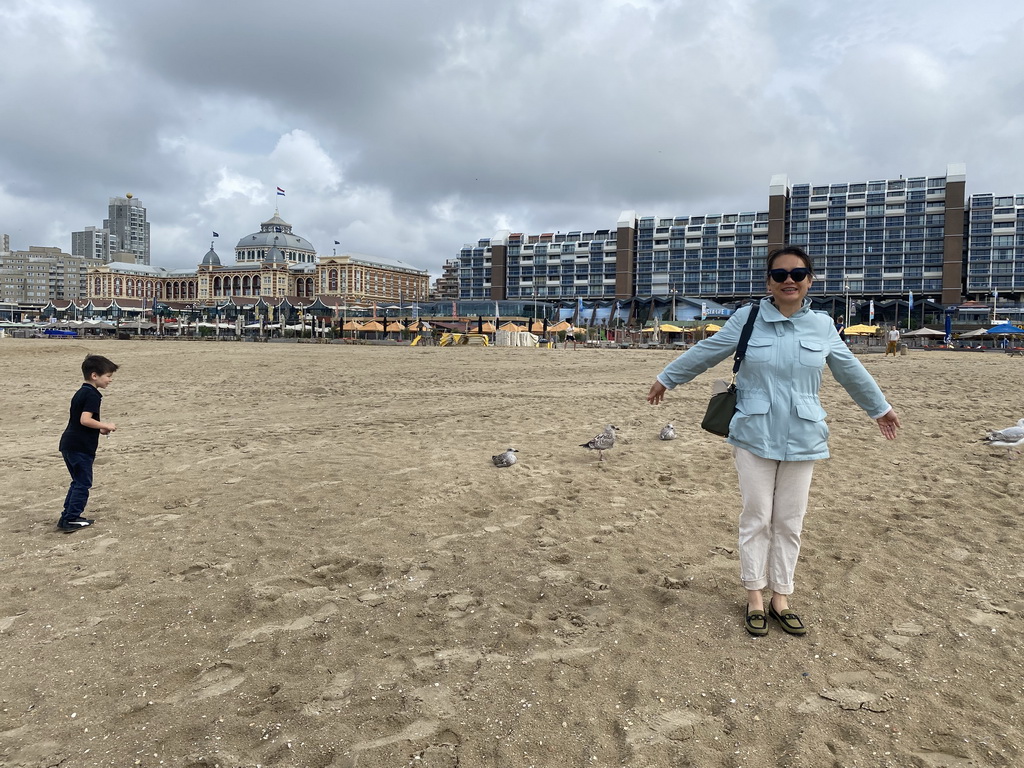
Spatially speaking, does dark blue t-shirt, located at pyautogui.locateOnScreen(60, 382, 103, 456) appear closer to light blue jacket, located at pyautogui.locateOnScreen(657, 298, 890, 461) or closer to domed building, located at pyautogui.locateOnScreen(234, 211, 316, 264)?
light blue jacket, located at pyautogui.locateOnScreen(657, 298, 890, 461)

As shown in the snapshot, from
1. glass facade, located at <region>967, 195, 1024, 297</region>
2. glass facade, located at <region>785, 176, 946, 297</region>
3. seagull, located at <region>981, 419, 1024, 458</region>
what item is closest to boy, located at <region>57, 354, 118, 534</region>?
seagull, located at <region>981, 419, 1024, 458</region>

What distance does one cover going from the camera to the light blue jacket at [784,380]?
130 inches

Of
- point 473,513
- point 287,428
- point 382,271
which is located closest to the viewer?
point 473,513

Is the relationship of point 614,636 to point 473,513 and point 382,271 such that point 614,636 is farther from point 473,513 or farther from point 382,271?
point 382,271

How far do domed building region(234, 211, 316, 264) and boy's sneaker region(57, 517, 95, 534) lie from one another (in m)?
143

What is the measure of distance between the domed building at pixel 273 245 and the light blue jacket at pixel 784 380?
146m

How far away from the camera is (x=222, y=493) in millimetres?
6211

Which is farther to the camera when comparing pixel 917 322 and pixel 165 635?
pixel 917 322

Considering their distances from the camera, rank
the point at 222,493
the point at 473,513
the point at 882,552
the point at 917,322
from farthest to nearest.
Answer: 1. the point at 917,322
2. the point at 222,493
3. the point at 473,513
4. the point at 882,552

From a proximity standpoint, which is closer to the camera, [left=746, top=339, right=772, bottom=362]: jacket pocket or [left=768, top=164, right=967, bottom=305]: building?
[left=746, top=339, right=772, bottom=362]: jacket pocket

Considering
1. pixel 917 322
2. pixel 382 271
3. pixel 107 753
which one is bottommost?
pixel 107 753

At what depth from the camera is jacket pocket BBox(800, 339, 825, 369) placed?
3.31m

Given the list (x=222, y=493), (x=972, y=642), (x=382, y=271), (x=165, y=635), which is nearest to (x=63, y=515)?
(x=222, y=493)

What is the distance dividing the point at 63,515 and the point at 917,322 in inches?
4108
